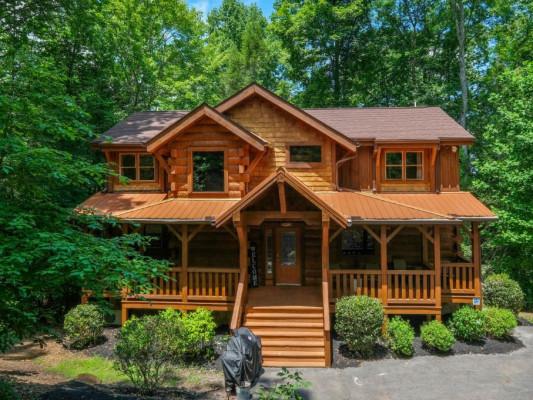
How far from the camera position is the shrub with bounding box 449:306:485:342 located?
40.0ft

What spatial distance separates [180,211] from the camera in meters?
13.9

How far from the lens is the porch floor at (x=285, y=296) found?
12.8 m

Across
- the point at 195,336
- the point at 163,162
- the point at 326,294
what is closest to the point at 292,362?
the point at 326,294

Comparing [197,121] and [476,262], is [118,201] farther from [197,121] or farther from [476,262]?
[476,262]

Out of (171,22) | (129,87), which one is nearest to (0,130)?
(129,87)

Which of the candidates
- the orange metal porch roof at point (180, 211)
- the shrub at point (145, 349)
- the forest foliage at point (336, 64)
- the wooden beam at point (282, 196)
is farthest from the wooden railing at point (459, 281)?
the shrub at point (145, 349)

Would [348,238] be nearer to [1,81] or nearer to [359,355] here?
[359,355]

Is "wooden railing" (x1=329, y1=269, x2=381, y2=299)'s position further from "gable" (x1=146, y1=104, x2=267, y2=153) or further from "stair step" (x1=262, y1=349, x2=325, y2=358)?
"gable" (x1=146, y1=104, x2=267, y2=153)

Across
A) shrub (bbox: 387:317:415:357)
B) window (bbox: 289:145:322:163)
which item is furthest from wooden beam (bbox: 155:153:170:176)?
shrub (bbox: 387:317:415:357)

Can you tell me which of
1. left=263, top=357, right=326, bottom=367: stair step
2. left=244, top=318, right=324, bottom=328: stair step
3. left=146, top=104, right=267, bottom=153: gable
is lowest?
left=263, top=357, right=326, bottom=367: stair step

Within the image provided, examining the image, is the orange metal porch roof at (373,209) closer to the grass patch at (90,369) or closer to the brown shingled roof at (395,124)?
the brown shingled roof at (395,124)

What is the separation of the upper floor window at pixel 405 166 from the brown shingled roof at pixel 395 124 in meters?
0.80

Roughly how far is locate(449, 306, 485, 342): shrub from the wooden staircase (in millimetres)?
4229

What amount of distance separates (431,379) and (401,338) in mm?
1604
